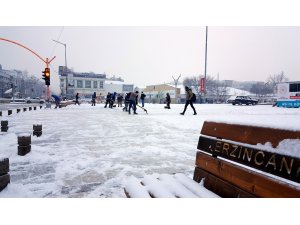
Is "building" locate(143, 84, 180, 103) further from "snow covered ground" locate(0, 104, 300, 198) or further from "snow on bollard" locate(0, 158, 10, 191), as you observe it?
"snow on bollard" locate(0, 158, 10, 191)

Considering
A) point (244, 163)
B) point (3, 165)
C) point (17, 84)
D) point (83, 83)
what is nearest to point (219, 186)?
point (244, 163)

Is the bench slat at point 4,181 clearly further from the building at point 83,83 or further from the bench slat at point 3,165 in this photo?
the building at point 83,83

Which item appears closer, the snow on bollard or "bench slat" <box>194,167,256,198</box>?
"bench slat" <box>194,167,256,198</box>

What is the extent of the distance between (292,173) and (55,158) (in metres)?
4.46

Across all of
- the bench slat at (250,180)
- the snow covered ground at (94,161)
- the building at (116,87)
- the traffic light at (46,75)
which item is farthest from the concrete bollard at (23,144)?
the building at (116,87)

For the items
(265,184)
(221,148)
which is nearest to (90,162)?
(221,148)

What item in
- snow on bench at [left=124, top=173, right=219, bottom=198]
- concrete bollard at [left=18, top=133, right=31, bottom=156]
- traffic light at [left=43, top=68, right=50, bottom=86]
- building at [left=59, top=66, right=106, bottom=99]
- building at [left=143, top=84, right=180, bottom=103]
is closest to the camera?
snow on bench at [left=124, top=173, right=219, bottom=198]

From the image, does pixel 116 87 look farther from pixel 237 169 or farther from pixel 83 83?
pixel 237 169

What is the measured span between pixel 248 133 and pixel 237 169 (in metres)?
0.32

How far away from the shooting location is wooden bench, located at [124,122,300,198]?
161 cm

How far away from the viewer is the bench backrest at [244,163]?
5.22ft

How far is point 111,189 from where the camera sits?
328 centimetres

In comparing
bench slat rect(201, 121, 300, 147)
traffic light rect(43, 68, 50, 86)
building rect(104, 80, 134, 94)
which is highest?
building rect(104, 80, 134, 94)

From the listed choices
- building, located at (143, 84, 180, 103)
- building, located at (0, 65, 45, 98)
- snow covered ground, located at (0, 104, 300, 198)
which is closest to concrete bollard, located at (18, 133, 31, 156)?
snow covered ground, located at (0, 104, 300, 198)
